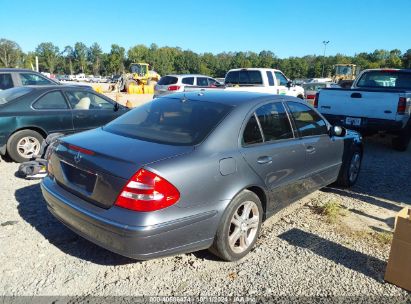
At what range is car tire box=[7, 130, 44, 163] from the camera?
634cm

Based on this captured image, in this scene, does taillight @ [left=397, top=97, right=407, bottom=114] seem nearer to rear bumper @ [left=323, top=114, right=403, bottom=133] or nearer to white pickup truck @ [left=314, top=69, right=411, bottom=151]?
white pickup truck @ [left=314, top=69, right=411, bottom=151]

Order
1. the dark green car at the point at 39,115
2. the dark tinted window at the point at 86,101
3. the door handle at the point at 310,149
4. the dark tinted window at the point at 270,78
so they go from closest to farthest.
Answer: the door handle at the point at 310,149 < the dark green car at the point at 39,115 < the dark tinted window at the point at 86,101 < the dark tinted window at the point at 270,78

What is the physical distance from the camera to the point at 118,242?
280cm

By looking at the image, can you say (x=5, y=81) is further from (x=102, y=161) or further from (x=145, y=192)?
(x=145, y=192)

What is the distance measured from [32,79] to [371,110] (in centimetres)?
877

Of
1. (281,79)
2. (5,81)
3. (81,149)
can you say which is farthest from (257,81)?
(81,149)

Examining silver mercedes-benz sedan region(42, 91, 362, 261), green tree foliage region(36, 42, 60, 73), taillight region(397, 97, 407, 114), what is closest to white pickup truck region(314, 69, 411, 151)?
taillight region(397, 97, 407, 114)

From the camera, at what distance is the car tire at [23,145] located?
6336 millimetres

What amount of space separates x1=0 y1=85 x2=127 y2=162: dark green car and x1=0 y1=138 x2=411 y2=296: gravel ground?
2089 millimetres

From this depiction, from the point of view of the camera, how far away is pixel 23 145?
6.48 metres

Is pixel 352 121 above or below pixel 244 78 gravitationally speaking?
below

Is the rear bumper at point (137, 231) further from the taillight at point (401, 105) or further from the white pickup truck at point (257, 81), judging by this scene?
the white pickup truck at point (257, 81)

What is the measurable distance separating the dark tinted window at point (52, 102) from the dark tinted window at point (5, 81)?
373cm

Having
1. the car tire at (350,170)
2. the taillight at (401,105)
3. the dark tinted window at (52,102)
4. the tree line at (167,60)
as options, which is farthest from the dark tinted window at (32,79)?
the tree line at (167,60)
